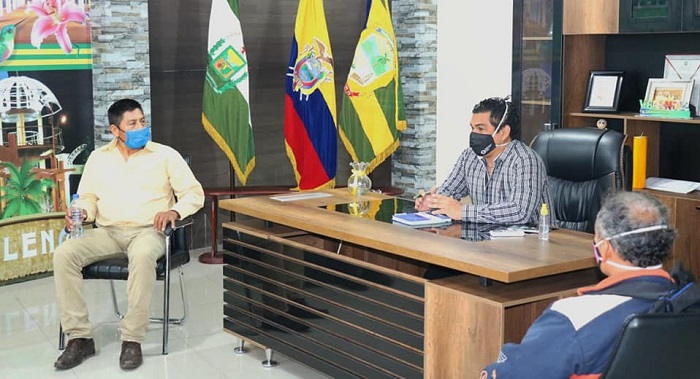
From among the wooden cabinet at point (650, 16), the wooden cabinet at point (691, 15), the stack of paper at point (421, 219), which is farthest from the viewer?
the wooden cabinet at point (650, 16)

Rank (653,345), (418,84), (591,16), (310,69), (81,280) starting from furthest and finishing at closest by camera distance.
Answer: (418,84)
(310,69)
(591,16)
(81,280)
(653,345)

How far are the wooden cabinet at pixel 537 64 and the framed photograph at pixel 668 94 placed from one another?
579mm

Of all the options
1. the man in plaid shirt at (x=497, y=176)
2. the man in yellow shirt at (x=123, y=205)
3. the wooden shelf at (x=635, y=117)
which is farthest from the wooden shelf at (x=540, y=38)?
the man in yellow shirt at (x=123, y=205)

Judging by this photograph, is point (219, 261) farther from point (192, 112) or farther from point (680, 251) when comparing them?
point (680, 251)

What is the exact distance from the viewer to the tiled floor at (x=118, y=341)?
4.48 m

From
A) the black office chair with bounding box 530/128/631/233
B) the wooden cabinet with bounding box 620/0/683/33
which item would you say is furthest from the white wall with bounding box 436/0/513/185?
the black office chair with bounding box 530/128/631/233

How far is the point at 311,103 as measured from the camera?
6730 mm

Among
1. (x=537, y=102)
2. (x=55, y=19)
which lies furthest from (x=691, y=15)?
(x=55, y=19)

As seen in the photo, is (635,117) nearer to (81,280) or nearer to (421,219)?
(421,219)

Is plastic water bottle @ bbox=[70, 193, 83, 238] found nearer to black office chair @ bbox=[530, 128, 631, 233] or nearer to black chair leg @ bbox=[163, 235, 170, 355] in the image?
black chair leg @ bbox=[163, 235, 170, 355]

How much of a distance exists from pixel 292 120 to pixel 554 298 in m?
3.63

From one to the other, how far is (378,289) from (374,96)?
3.27m

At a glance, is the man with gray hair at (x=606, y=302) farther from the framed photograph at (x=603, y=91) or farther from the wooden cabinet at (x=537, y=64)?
the wooden cabinet at (x=537, y=64)

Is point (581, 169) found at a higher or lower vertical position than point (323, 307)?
higher
